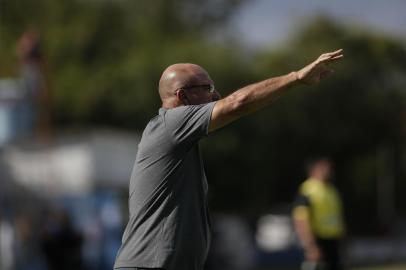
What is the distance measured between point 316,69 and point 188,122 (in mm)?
702

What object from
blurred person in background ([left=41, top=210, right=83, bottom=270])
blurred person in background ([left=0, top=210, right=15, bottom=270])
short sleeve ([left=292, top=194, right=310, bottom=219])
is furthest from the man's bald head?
blurred person in background ([left=0, top=210, right=15, bottom=270])

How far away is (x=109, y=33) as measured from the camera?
50500mm

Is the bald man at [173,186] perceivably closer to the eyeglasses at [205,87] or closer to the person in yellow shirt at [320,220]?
the eyeglasses at [205,87]

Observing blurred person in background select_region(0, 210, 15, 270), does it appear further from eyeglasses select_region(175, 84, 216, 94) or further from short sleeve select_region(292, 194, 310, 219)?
eyeglasses select_region(175, 84, 216, 94)

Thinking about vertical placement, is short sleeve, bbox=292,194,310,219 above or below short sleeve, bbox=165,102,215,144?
below

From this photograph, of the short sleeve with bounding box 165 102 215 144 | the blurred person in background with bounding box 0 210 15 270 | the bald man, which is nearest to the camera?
the short sleeve with bounding box 165 102 215 144

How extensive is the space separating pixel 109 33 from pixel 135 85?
8.28 metres

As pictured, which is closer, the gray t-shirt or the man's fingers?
the man's fingers

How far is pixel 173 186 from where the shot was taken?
216 inches

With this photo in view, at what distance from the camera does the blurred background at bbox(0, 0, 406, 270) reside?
26.1 m

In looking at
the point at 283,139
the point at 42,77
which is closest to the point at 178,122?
the point at 42,77

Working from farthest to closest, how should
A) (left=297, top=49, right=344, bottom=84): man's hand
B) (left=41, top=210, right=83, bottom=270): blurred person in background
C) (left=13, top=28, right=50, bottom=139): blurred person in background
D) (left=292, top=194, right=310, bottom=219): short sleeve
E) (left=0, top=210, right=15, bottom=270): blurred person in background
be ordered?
(left=13, top=28, right=50, bottom=139): blurred person in background < (left=0, top=210, right=15, bottom=270): blurred person in background < (left=41, top=210, right=83, bottom=270): blurred person in background < (left=292, top=194, right=310, bottom=219): short sleeve < (left=297, top=49, right=344, bottom=84): man's hand

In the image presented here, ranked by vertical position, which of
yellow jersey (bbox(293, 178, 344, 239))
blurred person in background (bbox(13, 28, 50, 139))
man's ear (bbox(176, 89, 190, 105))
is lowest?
yellow jersey (bbox(293, 178, 344, 239))

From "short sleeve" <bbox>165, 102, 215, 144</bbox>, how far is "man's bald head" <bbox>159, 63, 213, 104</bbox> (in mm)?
190
